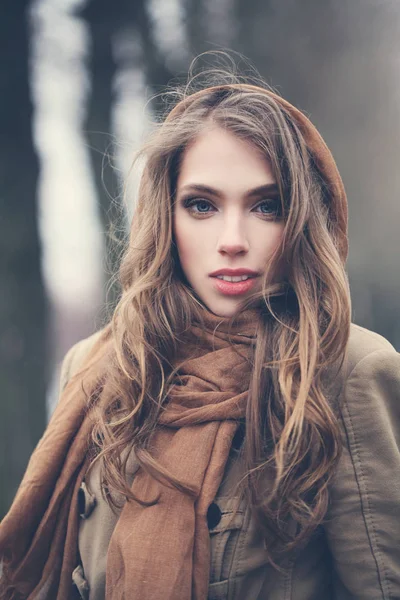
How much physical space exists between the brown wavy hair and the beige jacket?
0.21 feet

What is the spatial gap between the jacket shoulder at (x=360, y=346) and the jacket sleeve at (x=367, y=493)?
27 mm

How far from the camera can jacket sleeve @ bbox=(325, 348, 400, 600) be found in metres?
1.19

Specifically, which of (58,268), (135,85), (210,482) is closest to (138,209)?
(210,482)

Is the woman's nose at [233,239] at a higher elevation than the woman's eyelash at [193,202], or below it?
below

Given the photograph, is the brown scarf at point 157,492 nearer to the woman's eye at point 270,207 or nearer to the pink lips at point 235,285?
the pink lips at point 235,285

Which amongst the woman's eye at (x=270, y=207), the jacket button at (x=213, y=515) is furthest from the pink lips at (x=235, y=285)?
the jacket button at (x=213, y=515)

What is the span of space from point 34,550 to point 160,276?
89 centimetres

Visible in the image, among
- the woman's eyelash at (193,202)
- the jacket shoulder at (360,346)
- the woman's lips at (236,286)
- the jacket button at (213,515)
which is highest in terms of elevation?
the woman's eyelash at (193,202)

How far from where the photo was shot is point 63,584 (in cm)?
147

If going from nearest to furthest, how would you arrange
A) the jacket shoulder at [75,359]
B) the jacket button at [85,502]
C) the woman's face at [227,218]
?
the woman's face at [227,218]
the jacket button at [85,502]
the jacket shoulder at [75,359]

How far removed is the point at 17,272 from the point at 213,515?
2.14 meters

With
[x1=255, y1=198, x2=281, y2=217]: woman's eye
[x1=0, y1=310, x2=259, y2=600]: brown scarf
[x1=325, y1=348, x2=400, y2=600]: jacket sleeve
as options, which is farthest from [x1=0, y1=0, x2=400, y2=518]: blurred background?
[x1=325, y1=348, x2=400, y2=600]: jacket sleeve

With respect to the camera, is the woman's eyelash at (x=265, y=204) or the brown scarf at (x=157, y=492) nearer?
the brown scarf at (x=157, y=492)

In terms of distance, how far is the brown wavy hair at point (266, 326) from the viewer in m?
1.21
